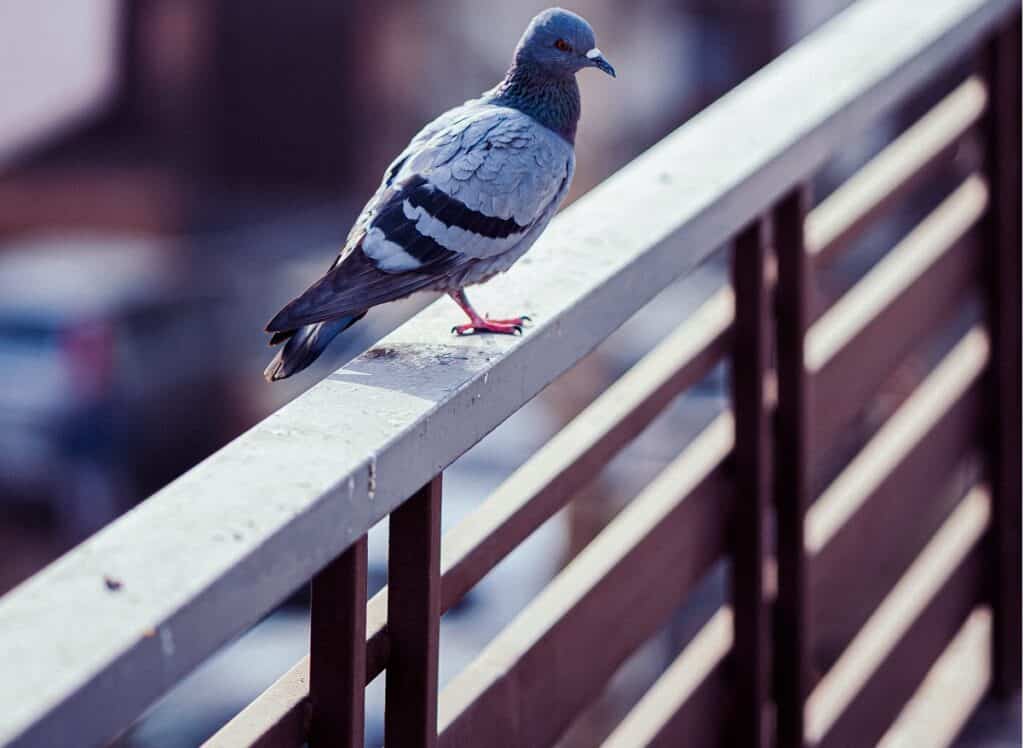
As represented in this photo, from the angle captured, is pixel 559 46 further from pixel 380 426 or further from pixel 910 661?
pixel 910 661

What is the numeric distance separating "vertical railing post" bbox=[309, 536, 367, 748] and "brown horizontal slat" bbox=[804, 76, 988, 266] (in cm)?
87

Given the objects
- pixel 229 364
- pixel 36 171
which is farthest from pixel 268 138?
pixel 229 364

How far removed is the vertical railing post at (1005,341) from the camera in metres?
1.91

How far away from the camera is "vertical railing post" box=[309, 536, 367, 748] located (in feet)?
2.72

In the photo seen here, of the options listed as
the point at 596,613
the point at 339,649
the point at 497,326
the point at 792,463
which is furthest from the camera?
the point at 792,463

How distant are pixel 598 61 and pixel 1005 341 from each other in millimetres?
798

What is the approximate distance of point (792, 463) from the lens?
1.48 metres

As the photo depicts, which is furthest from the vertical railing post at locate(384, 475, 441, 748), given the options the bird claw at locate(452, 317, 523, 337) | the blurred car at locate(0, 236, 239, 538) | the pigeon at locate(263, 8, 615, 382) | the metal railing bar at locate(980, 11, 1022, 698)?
the blurred car at locate(0, 236, 239, 538)

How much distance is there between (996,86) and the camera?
1971 millimetres

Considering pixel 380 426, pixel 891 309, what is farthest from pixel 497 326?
pixel 891 309

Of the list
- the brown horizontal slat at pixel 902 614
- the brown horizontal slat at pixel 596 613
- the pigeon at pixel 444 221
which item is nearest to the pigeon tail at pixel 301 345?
the pigeon at pixel 444 221

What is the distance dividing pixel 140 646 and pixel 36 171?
15.1 metres

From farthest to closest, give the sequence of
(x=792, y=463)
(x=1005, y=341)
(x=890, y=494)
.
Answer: (x=1005, y=341), (x=890, y=494), (x=792, y=463)

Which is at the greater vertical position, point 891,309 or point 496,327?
point 496,327
